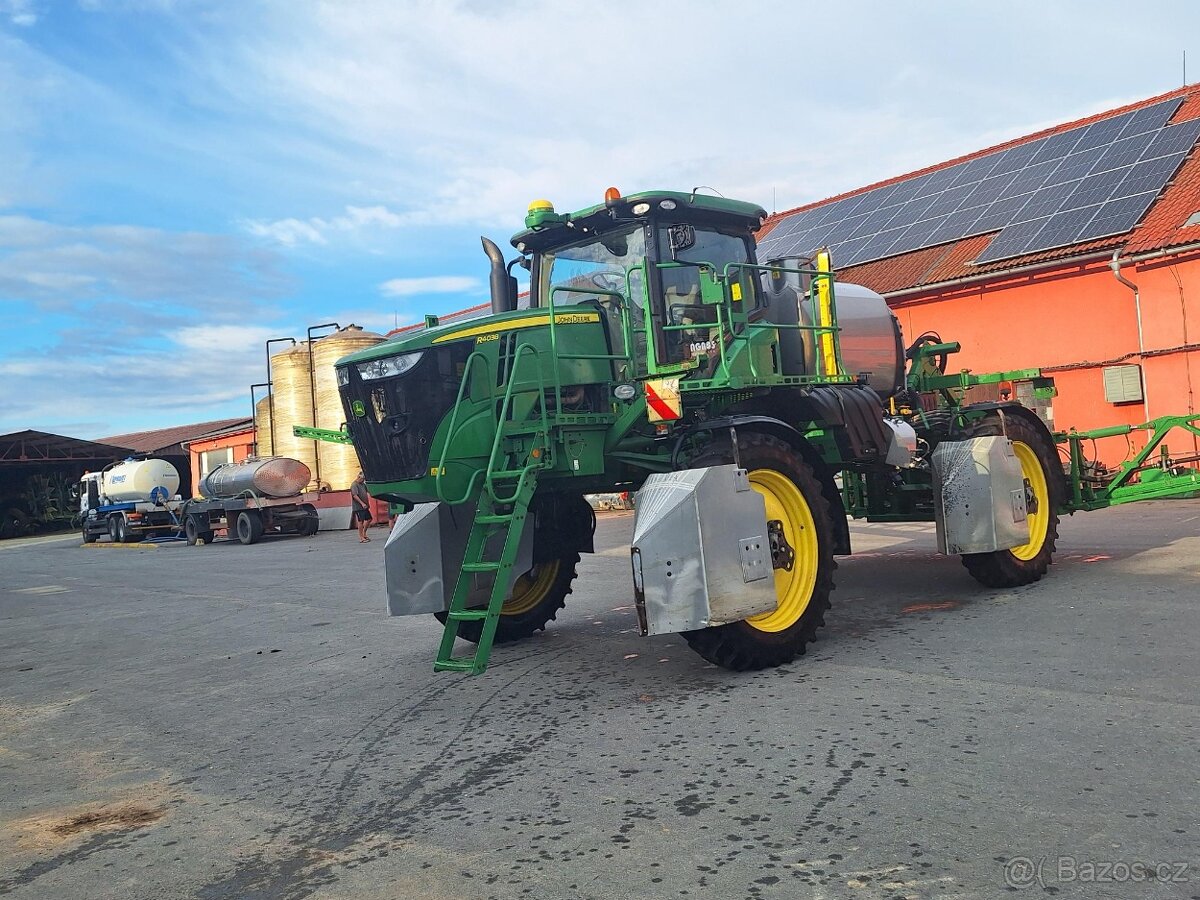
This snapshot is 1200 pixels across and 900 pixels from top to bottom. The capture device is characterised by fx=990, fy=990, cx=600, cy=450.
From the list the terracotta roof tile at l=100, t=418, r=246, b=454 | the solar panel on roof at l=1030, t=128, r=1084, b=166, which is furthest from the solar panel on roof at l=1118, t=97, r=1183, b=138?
the terracotta roof tile at l=100, t=418, r=246, b=454

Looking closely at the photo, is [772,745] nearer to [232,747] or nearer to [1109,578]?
[232,747]

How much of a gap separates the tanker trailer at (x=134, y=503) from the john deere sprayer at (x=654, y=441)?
27607mm

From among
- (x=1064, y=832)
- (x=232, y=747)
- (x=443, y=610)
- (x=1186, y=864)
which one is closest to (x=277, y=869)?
(x=232, y=747)

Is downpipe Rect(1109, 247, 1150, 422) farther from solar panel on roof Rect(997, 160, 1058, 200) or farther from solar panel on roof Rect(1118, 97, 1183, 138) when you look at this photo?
solar panel on roof Rect(1118, 97, 1183, 138)

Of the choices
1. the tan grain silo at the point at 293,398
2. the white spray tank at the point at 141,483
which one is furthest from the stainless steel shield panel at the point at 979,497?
the white spray tank at the point at 141,483

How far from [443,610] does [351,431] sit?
1459 millimetres

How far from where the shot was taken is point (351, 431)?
7113 mm

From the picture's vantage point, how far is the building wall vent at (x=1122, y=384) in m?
18.6

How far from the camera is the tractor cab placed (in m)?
6.61

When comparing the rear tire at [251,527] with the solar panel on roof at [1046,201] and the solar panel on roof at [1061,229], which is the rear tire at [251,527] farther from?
the solar panel on roof at [1046,201]

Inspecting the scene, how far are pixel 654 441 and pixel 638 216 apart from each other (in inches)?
65.2

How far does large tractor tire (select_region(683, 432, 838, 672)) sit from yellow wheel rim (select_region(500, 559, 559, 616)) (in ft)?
7.18

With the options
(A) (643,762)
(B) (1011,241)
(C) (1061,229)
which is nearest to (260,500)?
(B) (1011,241)

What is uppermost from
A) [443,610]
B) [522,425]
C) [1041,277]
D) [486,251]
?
[1041,277]
